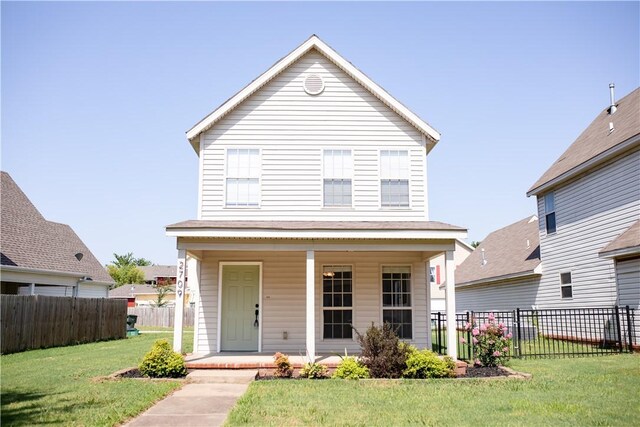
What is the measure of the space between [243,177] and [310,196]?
1.88m

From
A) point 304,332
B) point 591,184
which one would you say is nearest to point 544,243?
point 591,184

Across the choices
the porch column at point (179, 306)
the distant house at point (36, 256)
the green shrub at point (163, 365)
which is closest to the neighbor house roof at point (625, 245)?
the porch column at point (179, 306)

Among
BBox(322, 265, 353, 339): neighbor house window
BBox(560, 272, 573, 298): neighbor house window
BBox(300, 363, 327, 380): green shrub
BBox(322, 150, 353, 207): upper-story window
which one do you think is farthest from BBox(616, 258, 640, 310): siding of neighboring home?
BBox(300, 363, 327, 380): green shrub

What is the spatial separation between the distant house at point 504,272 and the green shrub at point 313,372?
13.3 m

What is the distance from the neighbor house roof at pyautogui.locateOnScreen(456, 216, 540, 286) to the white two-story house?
965 cm

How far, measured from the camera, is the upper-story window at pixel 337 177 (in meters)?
13.9

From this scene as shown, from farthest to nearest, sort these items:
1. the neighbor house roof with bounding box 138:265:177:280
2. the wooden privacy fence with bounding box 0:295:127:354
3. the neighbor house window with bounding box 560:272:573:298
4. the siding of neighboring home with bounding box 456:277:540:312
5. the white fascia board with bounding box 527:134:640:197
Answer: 1. the neighbor house roof with bounding box 138:265:177:280
2. the siding of neighboring home with bounding box 456:277:540:312
3. the neighbor house window with bounding box 560:272:573:298
4. the wooden privacy fence with bounding box 0:295:127:354
5. the white fascia board with bounding box 527:134:640:197

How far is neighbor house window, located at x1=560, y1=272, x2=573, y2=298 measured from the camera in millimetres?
18828

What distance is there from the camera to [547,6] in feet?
43.2

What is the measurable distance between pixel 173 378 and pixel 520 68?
12.4m

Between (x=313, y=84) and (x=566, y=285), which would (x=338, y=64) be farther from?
(x=566, y=285)

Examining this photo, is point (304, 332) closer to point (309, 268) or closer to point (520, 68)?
point (309, 268)

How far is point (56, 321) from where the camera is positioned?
738 inches

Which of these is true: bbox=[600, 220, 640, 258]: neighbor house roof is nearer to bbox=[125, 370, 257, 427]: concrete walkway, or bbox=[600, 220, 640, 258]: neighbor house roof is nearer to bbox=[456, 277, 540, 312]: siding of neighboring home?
bbox=[456, 277, 540, 312]: siding of neighboring home
